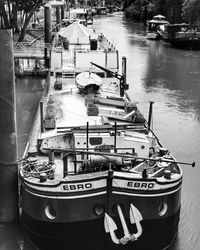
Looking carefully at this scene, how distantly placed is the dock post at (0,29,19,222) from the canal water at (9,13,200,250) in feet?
2.82

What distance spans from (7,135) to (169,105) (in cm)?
2136

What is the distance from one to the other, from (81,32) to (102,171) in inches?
856

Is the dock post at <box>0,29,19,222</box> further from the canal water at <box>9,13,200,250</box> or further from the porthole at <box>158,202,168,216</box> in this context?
the porthole at <box>158,202,168,216</box>

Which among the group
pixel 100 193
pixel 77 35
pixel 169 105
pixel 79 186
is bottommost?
pixel 169 105

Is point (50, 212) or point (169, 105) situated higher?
point (50, 212)

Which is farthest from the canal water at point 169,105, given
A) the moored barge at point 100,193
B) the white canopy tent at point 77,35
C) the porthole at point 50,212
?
the white canopy tent at point 77,35

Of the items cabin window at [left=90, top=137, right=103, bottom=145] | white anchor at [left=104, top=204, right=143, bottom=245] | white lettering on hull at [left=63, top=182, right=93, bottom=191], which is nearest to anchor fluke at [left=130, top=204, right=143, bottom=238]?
white anchor at [left=104, top=204, right=143, bottom=245]

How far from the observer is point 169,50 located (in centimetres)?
6556

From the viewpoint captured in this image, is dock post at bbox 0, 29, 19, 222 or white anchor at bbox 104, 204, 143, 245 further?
dock post at bbox 0, 29, 19, 222

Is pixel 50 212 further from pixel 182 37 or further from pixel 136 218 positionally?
pixel 182 37

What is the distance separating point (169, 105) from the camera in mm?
35531

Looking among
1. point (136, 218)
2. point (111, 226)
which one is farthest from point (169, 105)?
point (111, 226)

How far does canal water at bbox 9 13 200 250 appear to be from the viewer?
58.4 ft

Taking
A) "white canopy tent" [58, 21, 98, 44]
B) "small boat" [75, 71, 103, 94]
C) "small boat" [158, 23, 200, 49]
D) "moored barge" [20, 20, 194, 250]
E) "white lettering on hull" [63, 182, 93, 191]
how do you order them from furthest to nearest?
"small boat" [158, 23, 200, 49], "white canopy tent" [58, 21, 98, 44], "small boat" [75, 71, 103, 94], "moored barge" [20, 20, 194, 250], "white lettering on hull" [63, 182, 93, 191]
